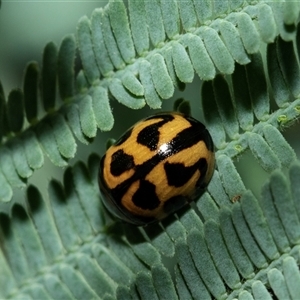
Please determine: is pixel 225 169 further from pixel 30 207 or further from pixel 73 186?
pixel 30 207

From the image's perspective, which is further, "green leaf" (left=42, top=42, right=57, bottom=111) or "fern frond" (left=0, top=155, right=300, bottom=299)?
"green leaf" (left=42, top=42, right=57, bottom=111)

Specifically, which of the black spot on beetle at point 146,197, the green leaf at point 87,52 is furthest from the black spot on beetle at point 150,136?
the green leaf at point 87,52

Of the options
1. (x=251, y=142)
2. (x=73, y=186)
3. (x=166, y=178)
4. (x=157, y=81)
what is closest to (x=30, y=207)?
(x=73, y=186)

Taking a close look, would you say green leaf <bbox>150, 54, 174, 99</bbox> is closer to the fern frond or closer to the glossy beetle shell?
the glossy beetle shell

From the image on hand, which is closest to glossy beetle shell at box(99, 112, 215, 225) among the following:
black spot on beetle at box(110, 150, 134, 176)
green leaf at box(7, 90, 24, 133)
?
black spot on beetle at box(110, 150, 134, 176)

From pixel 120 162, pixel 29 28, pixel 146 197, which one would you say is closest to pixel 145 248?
pixel 146 197

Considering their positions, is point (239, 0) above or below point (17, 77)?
above

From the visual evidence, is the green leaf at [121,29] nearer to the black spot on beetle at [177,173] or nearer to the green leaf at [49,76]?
the green leaf at [49,76]
